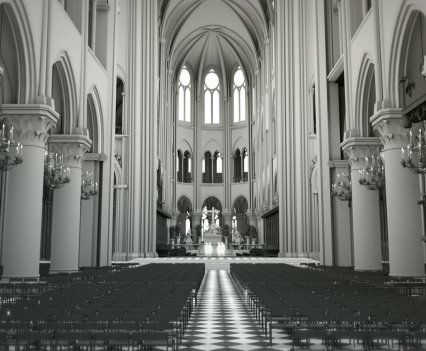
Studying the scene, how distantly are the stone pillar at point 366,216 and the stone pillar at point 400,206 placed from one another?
3.47 metres

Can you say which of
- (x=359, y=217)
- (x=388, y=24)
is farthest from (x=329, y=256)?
(x=388, y=24)

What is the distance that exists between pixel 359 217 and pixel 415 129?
4733mm

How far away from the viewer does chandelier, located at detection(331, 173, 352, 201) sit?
19.5 m

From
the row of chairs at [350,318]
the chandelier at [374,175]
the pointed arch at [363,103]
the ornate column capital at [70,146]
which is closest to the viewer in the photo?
the row of chairs at [350,318]

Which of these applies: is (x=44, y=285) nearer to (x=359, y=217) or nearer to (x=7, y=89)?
(x=7, y=89)

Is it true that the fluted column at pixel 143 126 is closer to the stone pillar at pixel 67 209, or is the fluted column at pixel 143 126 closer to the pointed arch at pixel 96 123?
the pointed arch at pixel 96 123

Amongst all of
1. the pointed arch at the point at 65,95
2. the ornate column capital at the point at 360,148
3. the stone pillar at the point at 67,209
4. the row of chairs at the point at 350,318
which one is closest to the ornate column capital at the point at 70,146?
the stone pillar at the point at 67,209

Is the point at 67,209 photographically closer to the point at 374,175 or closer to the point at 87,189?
the point at 87,189

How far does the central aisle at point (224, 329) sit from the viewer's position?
7.26 meters

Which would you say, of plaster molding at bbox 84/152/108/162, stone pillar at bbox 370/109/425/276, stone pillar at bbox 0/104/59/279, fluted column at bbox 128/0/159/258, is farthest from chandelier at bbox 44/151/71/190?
fluted column at bbox 128/0/159/258

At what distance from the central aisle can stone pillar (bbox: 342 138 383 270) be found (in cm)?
Result: 640

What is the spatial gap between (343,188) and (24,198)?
36.9ft

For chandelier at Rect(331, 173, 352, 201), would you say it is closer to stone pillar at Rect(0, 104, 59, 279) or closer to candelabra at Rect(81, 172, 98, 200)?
candelabra at Rect(81, 172, 98, 200)

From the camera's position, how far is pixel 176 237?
49531mm
